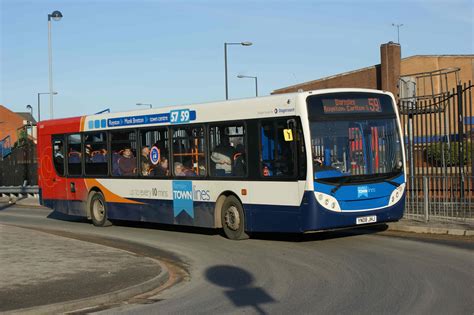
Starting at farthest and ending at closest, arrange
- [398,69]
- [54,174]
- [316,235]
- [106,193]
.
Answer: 1. [398,69]
2. [54,174]
3. [106,193]
4. [316,235]

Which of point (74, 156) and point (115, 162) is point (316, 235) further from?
point (74, 156)

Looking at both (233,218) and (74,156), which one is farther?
(74,156)

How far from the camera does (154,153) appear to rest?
52.1 feet

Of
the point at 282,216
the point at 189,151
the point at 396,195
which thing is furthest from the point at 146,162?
the point at 396,195

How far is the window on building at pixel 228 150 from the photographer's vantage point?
13.6 m

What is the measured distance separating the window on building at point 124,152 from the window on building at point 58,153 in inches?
→ 104

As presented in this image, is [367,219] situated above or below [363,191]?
below

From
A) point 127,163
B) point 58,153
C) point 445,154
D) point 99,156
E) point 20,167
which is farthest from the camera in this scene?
point 20,167

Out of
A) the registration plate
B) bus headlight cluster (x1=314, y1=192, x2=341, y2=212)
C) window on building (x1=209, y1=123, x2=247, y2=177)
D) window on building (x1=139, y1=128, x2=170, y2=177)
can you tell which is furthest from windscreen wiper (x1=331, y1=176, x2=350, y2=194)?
window on building (x1=139, y1=128, x2=170, y2=177)

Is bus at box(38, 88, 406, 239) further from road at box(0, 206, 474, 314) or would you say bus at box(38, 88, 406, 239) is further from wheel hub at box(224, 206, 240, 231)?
road at box(0, 206, 474, 314)

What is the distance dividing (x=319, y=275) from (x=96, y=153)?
9.63 m

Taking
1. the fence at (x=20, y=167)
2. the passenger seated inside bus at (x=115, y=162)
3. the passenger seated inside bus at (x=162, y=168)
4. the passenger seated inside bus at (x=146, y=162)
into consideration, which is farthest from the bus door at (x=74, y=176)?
the fence at (x=20, y=167)

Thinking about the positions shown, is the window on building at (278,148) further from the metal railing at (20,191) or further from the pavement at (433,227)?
the metal railing at (20,191)

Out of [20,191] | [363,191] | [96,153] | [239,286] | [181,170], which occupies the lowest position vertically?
[239,286]
